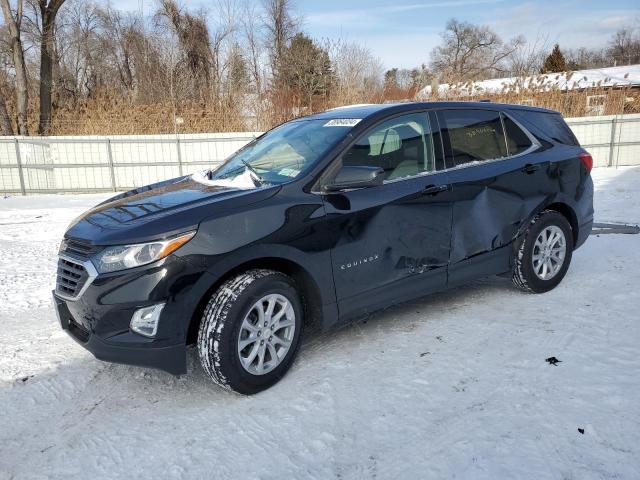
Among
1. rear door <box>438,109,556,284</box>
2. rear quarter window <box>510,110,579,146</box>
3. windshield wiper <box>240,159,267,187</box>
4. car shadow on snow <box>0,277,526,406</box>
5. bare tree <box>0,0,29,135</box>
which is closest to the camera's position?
car shadow on snow <box>0,277,526,406</box>

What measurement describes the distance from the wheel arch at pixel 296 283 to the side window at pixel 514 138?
7.45 feet

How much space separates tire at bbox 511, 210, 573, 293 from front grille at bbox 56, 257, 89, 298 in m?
3.38

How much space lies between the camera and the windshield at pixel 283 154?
3514 mm

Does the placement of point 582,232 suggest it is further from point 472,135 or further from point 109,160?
point 109,160

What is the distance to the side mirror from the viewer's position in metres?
3.33

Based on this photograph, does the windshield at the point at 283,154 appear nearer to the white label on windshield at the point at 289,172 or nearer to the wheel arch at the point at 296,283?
the white label on windshield at the point at 289,172

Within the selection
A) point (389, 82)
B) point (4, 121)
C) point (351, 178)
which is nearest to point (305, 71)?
point (389, 82)

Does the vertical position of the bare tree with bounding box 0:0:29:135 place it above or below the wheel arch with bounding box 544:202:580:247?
above

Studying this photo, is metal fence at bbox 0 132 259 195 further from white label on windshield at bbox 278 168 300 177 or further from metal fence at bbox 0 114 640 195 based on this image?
white label on windshield at bbox 278 168 300 177

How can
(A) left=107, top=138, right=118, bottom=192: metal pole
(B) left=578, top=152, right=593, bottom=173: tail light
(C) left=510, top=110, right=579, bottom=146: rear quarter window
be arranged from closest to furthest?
(C) left=510, top=110, right=579, bottom=146: rear quarter window, (B) left=578, top=152, right=593, bottom=173: tail light, (A) left=107, top=138, right=118, bottom=192: metal pole

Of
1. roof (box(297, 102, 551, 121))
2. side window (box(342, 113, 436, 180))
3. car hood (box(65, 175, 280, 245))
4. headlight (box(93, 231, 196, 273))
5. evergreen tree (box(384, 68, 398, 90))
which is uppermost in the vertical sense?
evergreen tree (box(384, 68, 398, 90))

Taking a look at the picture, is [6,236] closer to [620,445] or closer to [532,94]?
[620,445]

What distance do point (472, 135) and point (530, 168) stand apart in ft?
2.10

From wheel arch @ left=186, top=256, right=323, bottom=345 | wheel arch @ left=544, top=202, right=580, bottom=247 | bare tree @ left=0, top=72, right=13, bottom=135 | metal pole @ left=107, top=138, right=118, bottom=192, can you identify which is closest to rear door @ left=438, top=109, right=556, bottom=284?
wheel arch @ left=544, top=202, right=580, bottom=247
